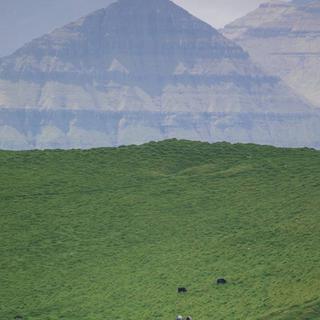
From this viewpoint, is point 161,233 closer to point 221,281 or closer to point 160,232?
point 160,232

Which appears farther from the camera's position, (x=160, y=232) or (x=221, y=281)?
(x=160, y=232)

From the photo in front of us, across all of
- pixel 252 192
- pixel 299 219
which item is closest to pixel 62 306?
pixel 299 219

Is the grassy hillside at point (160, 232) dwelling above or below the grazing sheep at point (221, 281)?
below

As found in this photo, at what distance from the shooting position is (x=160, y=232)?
9994 cm

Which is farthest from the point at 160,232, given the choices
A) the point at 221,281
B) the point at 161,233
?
the point at 221,281

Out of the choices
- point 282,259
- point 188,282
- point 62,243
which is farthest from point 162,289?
point 62,243

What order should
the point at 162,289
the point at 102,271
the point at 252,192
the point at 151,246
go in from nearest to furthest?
1. the point at 162,289
2. the point at 102,271
3. the point at 151,246
4. the point at 252,192

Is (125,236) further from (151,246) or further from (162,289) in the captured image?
(162,289)

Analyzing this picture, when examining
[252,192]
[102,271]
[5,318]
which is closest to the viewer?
[5,318]

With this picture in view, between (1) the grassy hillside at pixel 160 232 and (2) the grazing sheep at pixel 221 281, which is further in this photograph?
(2) the grazing sheep at pixel 221 281

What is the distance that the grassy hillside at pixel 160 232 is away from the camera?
259 ft

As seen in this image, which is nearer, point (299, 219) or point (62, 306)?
point (62, 306)

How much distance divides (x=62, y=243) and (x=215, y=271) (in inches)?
613

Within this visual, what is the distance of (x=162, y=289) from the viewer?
83.0m
